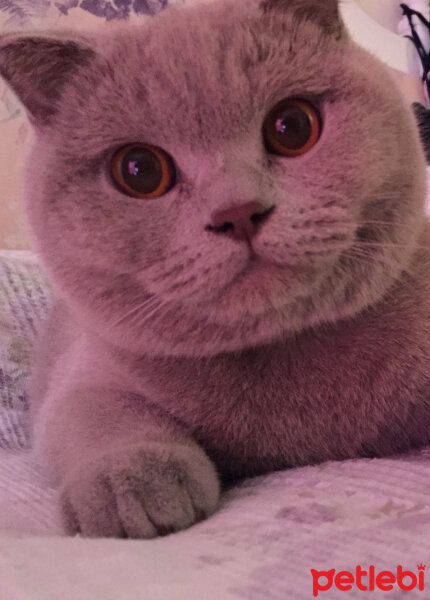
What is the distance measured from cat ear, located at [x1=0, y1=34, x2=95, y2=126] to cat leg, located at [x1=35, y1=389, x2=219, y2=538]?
39 cm

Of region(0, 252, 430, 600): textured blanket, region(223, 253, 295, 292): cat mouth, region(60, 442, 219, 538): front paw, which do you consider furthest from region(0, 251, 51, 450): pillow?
region(223, 253, 295, 292): cat mouth

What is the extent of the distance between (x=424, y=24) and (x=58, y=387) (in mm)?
2262

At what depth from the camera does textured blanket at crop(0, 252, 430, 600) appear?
40 centimetres

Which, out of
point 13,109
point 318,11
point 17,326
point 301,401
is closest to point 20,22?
point 13,109

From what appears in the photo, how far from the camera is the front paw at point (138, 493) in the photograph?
55cm

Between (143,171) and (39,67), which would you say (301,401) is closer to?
(143,171)

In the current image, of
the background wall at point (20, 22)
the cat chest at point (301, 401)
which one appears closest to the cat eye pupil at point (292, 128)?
the cat chest at point (301, 401)

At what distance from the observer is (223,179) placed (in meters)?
0.59

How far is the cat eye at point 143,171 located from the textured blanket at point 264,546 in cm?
34

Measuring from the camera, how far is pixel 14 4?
1.96 metres

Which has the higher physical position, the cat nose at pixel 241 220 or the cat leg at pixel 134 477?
the cat nose at pixel 241 220

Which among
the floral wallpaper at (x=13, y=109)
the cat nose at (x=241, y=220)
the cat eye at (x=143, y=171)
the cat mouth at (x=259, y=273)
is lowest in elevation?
the cat mouth at (x=259, y=273)

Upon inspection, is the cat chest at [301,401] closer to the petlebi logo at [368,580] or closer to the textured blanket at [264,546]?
the textured blanket at [264,546]

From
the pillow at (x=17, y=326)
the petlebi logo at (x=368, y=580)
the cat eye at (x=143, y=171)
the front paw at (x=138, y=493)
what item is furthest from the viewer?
the pillow at (x=17, y=326)
